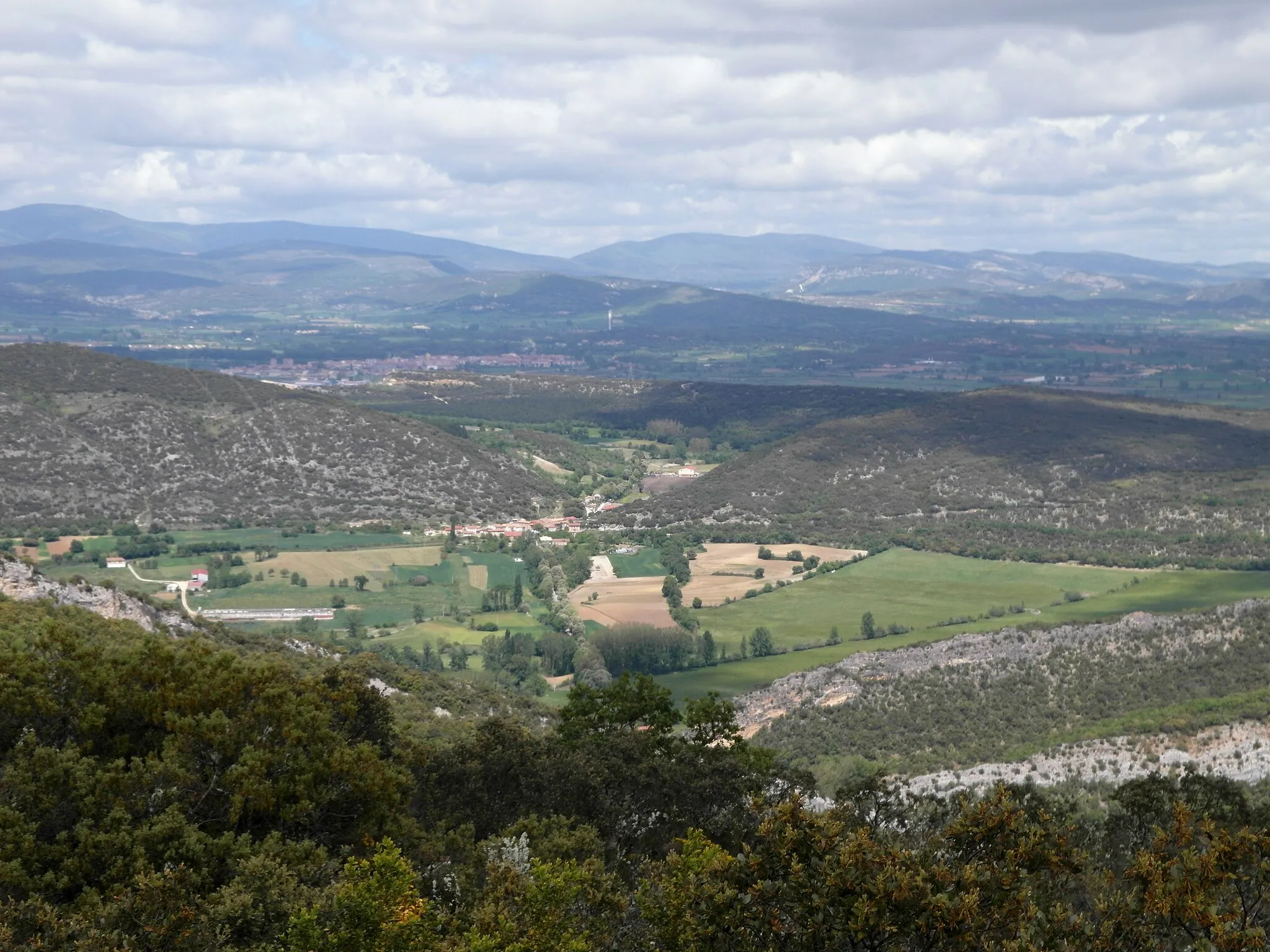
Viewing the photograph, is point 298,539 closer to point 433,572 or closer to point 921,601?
point 433,572

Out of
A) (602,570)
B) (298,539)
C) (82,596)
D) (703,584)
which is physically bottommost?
(602,570)

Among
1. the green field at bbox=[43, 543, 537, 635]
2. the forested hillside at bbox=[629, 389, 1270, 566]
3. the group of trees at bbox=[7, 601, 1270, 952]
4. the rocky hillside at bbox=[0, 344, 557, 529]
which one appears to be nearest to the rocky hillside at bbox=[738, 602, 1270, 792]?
the group of trees at bbox=[7, 601, 1270, 952]

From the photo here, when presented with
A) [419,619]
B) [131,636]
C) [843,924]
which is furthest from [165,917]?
[419,619]

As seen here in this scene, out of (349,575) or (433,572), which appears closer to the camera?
(349,575)

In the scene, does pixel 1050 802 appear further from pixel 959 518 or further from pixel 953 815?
pixel 959 518

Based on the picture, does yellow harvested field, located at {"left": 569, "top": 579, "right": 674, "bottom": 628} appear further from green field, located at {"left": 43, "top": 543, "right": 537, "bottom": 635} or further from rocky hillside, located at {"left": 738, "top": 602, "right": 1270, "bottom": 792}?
rocky hillside, located at {"left": 738, "top": 602, "right": 1270, "bottom": 792}

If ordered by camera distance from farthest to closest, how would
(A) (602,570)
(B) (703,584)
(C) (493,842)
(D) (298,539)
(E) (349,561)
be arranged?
1. (D) (298,539)
2. (A) (602,570)
3. (E) (349,561)
4. (B) (703,584)
5. (C) (493,842)

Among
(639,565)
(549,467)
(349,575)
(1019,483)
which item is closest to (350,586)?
(349,575)
